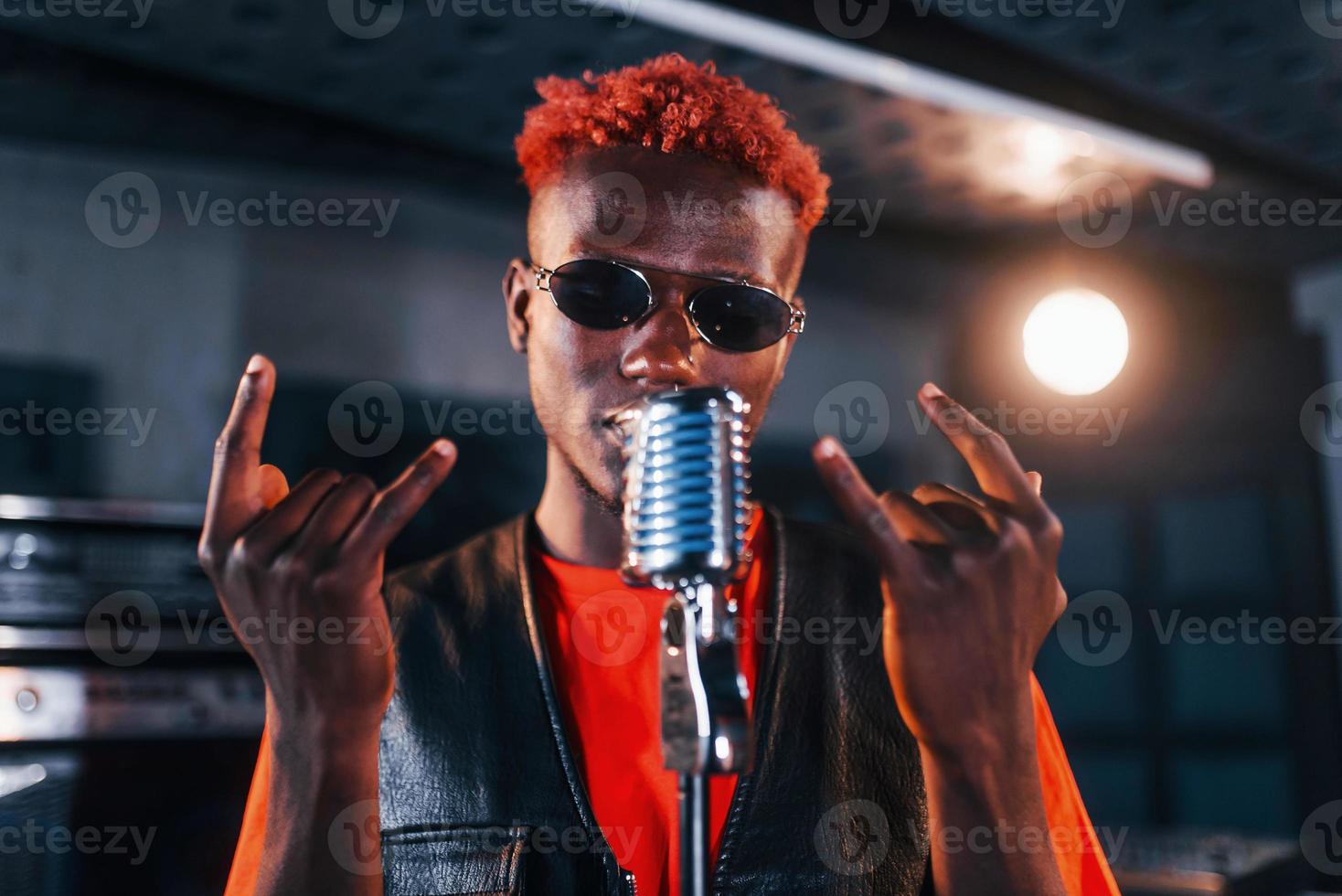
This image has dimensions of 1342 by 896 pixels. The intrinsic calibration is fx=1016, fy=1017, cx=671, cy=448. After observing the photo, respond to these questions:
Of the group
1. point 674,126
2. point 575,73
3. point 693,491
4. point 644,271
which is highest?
point 575,73

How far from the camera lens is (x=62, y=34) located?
1794 millimetres

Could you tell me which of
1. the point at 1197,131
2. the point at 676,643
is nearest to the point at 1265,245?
the point at 1197,131

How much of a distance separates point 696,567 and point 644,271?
2.21ft

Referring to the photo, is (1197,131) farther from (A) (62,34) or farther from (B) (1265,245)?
(A) (62,34)

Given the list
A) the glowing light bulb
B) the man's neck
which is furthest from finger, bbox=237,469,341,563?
the glowing light bulb

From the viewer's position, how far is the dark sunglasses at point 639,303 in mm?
1276

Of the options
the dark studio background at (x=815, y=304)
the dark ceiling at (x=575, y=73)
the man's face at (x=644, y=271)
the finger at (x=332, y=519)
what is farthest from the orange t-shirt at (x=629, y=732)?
the dark ceiling at (x=575, y=73)

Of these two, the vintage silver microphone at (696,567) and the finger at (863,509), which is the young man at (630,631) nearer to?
the finger at (863,509)

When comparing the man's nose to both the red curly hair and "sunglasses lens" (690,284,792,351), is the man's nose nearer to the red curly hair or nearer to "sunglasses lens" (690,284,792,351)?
"sunglasses lens" (690,284,792,351)

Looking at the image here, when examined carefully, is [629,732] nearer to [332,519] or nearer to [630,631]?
[630,631]

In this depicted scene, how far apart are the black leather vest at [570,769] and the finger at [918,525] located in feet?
1.54

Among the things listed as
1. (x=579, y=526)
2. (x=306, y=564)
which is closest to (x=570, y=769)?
(x=579, y=526)

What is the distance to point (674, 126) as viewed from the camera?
4.47ft

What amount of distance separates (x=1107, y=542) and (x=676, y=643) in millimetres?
2628
